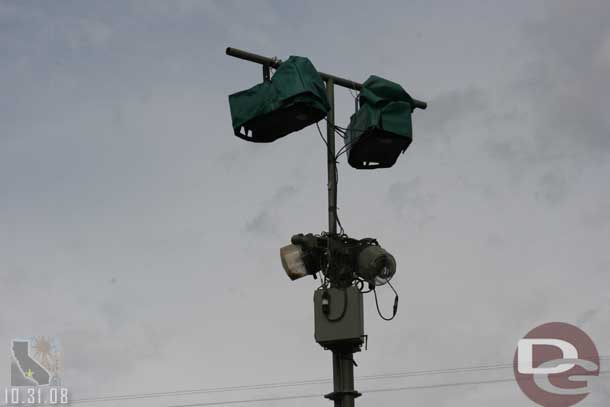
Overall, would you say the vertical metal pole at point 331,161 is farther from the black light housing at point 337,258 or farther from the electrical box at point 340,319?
the electrical box at point 340,319

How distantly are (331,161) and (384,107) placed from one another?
38.2 inches

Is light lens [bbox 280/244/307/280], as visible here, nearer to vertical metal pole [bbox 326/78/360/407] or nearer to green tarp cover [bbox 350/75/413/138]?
vertical metal pole [bbox 326/78/360/407]

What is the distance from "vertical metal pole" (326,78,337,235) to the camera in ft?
39.9

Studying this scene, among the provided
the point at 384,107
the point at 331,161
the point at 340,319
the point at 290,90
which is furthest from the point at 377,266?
the point at 290,90

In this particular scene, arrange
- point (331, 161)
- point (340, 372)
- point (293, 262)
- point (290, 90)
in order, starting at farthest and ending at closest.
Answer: point (331, 161)
point (290, 90)
point (293, 262)
point (340, 372)

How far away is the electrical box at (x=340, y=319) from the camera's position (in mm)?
11305

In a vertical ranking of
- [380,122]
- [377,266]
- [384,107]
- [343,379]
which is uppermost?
[384,107]

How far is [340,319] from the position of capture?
11.4 metres

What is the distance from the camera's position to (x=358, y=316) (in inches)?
447

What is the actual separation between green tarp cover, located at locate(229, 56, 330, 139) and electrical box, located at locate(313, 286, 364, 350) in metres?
2.37

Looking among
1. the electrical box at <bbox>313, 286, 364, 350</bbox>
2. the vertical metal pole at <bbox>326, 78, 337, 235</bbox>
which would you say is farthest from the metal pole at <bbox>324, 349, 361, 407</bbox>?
the vertical metal pole at <bbox>326, 78, 337, 235</bbox>

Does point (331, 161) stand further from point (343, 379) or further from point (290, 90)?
point (343, 379)

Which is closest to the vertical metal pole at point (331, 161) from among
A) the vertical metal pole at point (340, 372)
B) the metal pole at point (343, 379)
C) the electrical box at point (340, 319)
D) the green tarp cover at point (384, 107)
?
the vertical metal pole at point (340, 372)

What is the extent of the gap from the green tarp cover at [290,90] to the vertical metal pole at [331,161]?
485 millimetres
